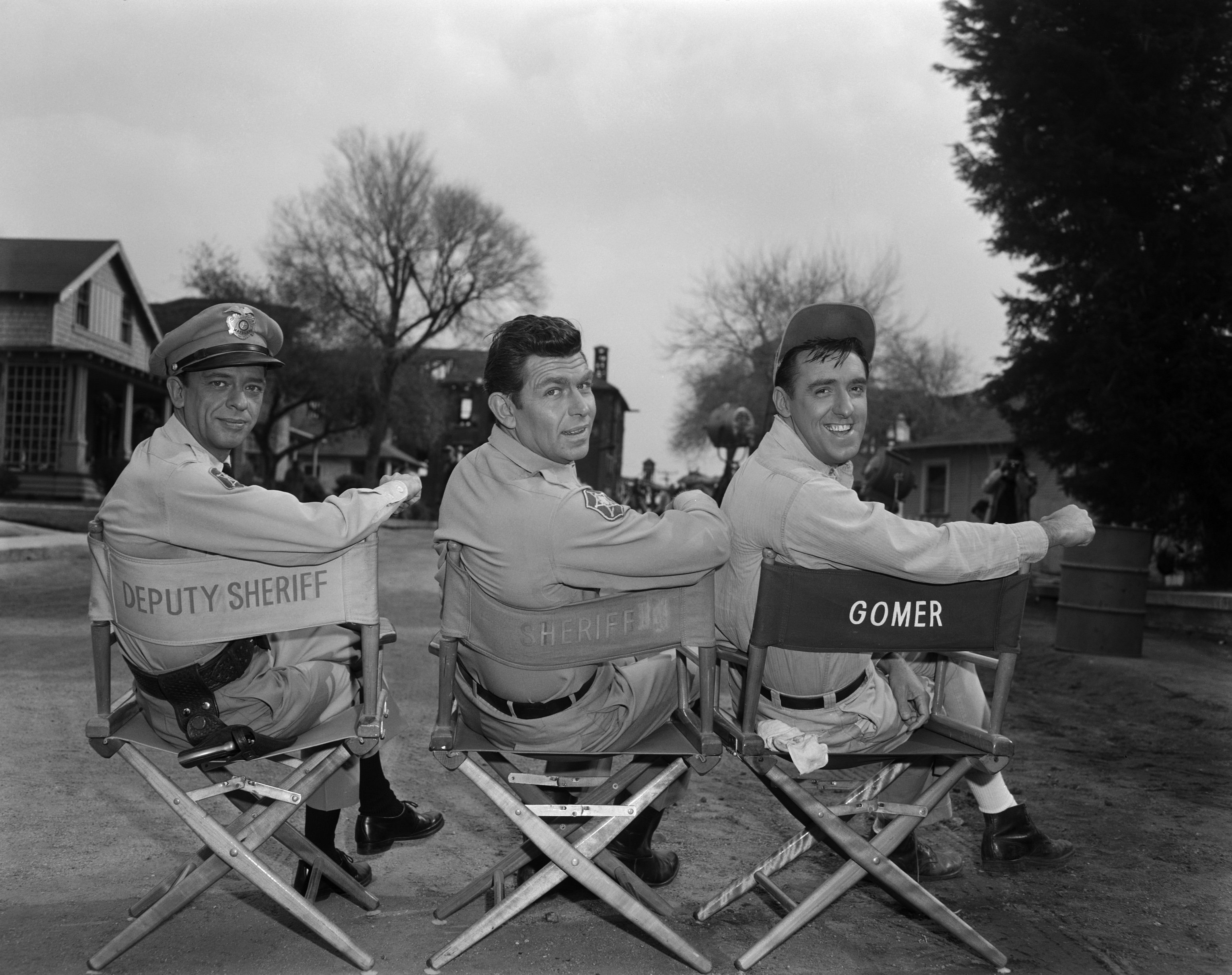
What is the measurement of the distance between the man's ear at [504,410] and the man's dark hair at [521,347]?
0.01 m

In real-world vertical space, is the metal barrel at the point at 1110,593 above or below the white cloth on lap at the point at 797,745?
below

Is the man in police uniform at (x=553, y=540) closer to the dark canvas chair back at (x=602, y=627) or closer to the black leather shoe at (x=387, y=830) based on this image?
the dark canvas chair back at (x=602, y=627)

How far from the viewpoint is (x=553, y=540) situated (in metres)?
2.85

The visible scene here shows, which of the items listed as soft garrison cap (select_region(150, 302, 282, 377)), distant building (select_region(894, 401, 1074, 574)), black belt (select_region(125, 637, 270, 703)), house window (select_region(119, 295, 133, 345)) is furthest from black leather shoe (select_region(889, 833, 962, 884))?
house window (select_region(119, 295, 133, 345))

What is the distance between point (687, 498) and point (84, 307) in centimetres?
3290

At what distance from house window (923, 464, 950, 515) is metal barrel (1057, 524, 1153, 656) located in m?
26.6

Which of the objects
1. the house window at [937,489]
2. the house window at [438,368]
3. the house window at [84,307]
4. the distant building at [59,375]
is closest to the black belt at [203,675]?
the distant building at [59,375]

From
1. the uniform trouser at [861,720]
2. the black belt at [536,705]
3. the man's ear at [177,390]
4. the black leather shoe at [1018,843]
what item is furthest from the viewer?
the black leather shoe at [1018,843]

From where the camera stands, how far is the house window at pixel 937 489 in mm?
36000

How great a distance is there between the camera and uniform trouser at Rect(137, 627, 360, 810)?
9.78 feet

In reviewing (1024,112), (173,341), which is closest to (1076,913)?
(173,341)

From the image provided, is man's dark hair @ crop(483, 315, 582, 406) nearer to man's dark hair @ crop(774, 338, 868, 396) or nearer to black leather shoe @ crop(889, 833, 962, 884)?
man's dark hair @ crop(774, 338, 868, 396)

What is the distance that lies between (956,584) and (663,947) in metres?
1.20

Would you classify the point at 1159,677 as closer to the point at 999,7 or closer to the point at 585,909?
the point at 585,909
